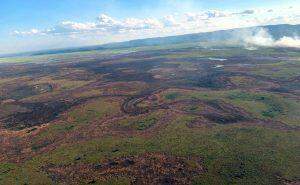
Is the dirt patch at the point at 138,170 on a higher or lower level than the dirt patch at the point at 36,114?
lower

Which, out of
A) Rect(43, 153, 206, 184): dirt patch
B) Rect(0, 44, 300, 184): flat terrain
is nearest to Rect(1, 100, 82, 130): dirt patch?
Rect(0, 44, 300, 184): flat terrain

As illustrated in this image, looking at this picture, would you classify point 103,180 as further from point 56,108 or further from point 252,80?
point 252,80

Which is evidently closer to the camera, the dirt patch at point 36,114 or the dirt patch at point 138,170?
the dirt patch at point 138,170

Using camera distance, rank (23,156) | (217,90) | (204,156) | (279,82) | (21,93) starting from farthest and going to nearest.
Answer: (21,93), (279,82), (217,90), (23,156), (204,156)

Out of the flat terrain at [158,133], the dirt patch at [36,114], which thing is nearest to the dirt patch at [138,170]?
the flat terrain at [158,133]

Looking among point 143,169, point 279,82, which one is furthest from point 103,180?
point 279,82

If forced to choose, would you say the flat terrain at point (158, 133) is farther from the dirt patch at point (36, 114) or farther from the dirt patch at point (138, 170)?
the dirt patch at point (36, 114)

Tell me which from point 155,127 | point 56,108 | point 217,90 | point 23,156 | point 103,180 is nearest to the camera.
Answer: point 103,180

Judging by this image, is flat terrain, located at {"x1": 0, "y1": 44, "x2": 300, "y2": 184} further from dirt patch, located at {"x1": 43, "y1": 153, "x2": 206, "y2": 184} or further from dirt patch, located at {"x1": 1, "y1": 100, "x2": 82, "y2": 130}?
dirt patch, located at {"x1": 1, "y1": 100, "x2": 82, "y2": 130}
